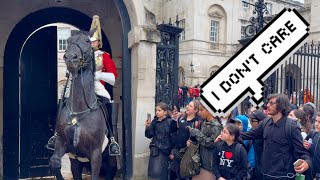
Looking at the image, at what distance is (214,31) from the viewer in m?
36.1


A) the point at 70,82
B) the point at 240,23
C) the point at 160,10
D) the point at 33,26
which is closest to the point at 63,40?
the point at 160,10

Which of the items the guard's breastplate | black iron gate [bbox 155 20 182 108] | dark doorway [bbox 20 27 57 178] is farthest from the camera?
dark doorway [bbox 20 27 57 178]

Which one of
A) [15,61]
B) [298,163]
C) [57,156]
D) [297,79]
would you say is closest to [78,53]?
[57,156]

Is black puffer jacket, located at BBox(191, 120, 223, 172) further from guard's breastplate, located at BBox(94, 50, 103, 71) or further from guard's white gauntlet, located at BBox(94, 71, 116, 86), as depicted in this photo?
guard's breastplate, located at BBox(94, 50, 103, 71)

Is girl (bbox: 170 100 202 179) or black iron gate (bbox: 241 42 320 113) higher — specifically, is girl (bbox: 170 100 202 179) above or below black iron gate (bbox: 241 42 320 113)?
below

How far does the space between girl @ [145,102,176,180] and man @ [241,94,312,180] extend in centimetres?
209

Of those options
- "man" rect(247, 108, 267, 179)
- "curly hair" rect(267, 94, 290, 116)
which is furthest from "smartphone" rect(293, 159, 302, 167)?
"man" rect(247, 108, 267, 179)

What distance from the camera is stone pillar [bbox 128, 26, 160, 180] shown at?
681 centimetres

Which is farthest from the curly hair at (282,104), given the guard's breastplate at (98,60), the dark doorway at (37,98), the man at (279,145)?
the dark doorway at (37,98)

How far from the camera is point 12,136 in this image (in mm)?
8266

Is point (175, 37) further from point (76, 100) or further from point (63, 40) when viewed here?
point (63, 40)

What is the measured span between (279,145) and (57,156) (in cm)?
280

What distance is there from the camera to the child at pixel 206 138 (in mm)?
5559

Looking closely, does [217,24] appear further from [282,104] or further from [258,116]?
[282,104]
